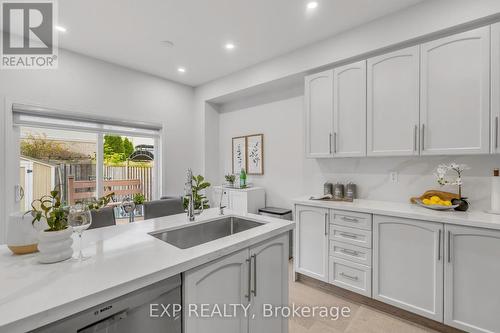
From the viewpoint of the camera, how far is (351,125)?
250cm

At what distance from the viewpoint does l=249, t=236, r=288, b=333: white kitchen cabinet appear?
55.1 inches

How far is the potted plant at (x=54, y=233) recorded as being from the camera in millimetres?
1004

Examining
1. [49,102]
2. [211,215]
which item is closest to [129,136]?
[49,102]

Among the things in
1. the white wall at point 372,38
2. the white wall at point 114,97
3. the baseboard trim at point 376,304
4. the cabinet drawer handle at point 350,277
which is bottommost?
the baseboard trim at point 376,304

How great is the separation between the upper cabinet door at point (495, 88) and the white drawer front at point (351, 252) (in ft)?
4.17

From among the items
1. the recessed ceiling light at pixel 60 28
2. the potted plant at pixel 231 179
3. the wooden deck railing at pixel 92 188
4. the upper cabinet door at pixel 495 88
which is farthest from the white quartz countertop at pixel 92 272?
the potted plant at pixel 231 179

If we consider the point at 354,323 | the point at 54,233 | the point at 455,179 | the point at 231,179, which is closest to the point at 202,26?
the point at 231,179

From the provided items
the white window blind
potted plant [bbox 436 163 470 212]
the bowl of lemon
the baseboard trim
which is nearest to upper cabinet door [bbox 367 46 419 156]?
potted plant [bbox 436 163 470 212]

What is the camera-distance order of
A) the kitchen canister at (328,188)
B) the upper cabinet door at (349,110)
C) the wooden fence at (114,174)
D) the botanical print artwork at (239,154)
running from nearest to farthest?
the upper cabinet door at (349,110), the kitchen canister at (328,188), the wooden fence at (114,174), the botanical print artwork at (239,154)

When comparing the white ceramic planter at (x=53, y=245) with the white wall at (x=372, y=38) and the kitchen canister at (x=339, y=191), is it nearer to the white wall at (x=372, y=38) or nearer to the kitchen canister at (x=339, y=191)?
the kitchen canister at (x=339, y=191)

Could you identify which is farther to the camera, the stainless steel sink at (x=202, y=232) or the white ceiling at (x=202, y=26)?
the white ceiling at (x=202, y=26)

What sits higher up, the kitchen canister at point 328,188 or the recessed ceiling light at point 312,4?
the recessed ceiling light at point 312,4

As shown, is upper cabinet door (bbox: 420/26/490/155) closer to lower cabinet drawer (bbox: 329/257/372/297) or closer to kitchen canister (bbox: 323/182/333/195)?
kitchen canister (bbox: 323/182/333/195)

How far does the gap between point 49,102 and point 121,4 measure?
1559 mm
